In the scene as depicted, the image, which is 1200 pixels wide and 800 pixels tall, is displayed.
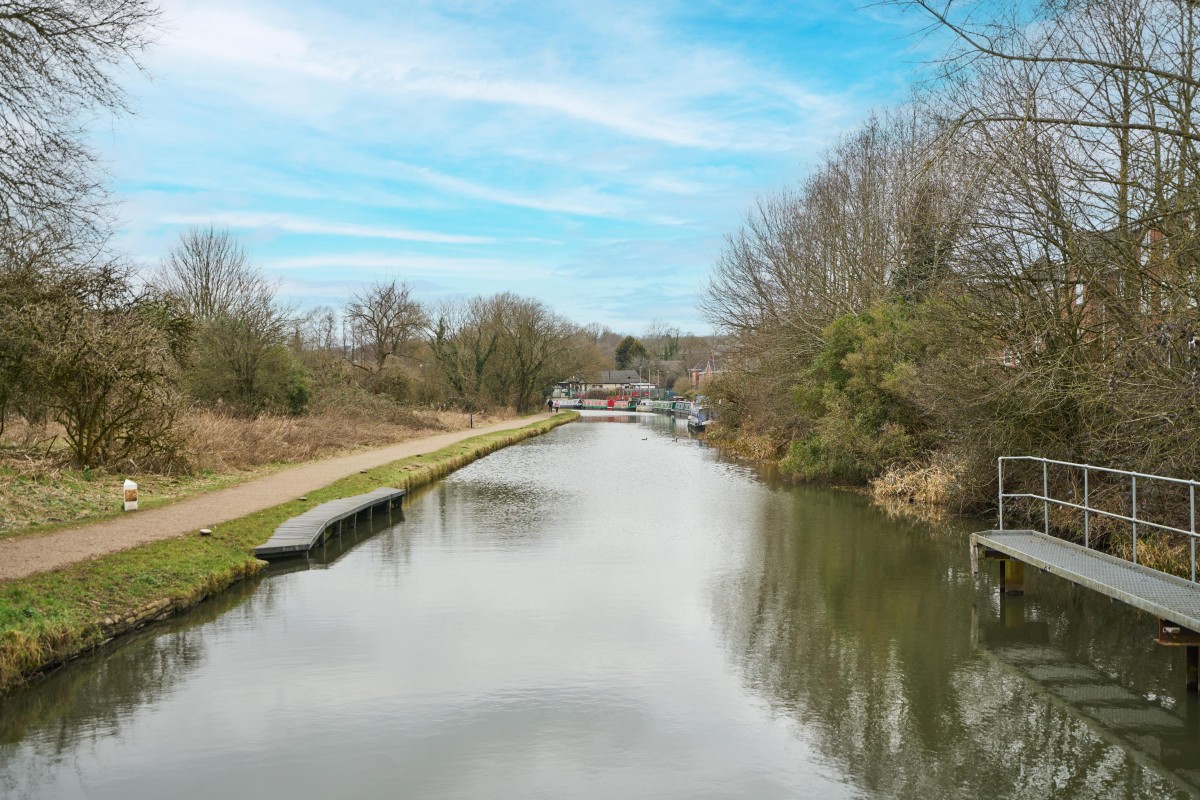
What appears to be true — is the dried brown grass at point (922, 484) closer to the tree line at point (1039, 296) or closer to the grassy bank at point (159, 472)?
the tree line at point (1039, 296)

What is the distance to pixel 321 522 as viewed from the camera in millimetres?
14523

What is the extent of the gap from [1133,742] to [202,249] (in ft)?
137

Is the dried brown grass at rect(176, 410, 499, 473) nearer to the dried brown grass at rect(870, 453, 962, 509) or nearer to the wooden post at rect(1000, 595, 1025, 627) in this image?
the dried brown grass at rect(870, 453, 962, 509)

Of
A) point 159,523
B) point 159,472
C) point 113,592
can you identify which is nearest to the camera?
point 113,592

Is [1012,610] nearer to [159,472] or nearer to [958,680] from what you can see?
[958,680]

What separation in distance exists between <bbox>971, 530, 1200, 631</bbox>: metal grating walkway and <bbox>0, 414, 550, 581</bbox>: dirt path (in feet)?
33.3

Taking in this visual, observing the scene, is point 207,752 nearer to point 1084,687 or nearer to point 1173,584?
point 1084,687

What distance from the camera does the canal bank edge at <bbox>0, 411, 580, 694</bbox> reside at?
7.95 meters

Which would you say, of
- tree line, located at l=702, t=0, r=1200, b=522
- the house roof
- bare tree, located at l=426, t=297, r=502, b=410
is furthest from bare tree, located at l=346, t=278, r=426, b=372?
the house roof

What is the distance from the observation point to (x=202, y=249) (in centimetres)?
4169

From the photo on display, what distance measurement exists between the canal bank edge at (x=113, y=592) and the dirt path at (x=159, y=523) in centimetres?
29

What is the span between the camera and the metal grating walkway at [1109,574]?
739cm

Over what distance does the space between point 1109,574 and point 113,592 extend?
968cm

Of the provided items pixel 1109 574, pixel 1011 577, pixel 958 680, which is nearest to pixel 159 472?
pixel 1011 577
